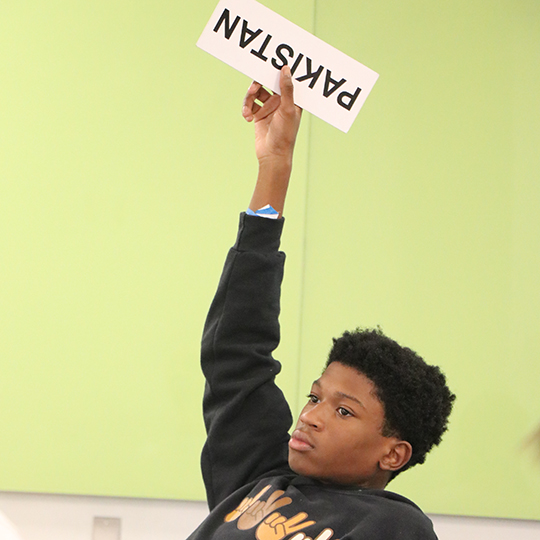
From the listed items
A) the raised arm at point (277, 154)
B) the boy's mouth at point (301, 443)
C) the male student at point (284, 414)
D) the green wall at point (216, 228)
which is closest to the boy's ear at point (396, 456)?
the male student at point (284, 414)

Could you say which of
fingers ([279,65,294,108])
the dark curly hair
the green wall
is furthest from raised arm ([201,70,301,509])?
the green wall

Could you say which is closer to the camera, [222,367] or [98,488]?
[222,367]

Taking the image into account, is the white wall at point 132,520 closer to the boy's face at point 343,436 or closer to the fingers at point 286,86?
the boy's face at point 343,436

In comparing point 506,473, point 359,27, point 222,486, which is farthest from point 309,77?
point 506,473

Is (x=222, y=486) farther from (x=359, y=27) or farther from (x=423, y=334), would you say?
(x=359, y=27)

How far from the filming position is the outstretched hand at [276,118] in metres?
0.93

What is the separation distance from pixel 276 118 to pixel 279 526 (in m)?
0.52

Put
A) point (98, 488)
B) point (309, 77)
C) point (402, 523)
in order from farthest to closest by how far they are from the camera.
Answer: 1. point (98, 488)
2. point (309, 77)
3. point (402, 523)

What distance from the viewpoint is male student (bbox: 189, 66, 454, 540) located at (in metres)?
0.86

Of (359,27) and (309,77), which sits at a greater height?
(359,27)

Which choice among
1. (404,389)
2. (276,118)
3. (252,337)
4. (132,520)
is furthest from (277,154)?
(132,520)

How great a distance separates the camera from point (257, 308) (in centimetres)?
94

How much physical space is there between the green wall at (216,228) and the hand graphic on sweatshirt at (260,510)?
638mm

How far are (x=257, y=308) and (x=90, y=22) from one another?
0.94 metres
